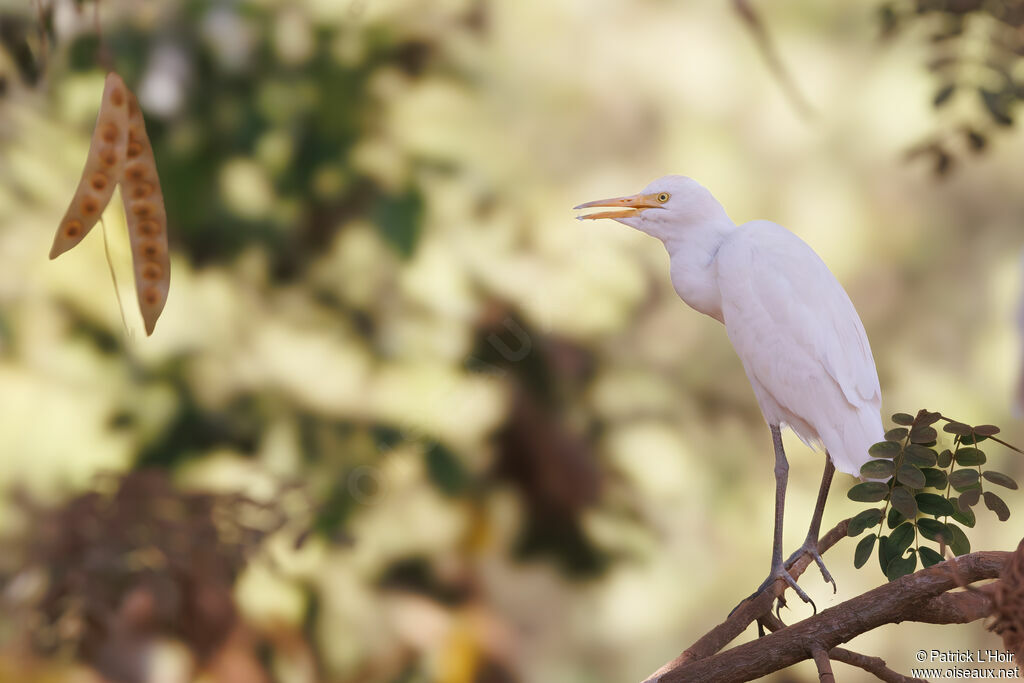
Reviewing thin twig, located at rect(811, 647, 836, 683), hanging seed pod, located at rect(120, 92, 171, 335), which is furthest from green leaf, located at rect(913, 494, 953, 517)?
hanging seed pod, located at rect(120, 92, 171, 335)

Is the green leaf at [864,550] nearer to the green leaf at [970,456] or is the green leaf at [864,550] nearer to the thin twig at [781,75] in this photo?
the green leaf at [970,456]

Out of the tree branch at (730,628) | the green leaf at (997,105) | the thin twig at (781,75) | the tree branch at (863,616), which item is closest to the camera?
the tree branch at (863,616)

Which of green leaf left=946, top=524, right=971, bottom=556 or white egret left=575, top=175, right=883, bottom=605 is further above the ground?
white egret left=575, top=175, right=883, bottom=605

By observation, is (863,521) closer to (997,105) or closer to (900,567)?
(900,567)

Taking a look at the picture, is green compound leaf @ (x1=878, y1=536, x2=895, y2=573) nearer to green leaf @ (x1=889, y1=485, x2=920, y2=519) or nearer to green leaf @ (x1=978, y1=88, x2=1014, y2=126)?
green leaf @ (x1=889, y1=485, x2=920, y2=519)

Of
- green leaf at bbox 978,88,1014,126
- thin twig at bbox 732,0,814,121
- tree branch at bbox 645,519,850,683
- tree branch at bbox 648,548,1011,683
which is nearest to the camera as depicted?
tree branch at bbox 648,548,1011,683

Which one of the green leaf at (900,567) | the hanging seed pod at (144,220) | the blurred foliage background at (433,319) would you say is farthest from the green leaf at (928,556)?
the blurred foliage background at (433,319)
